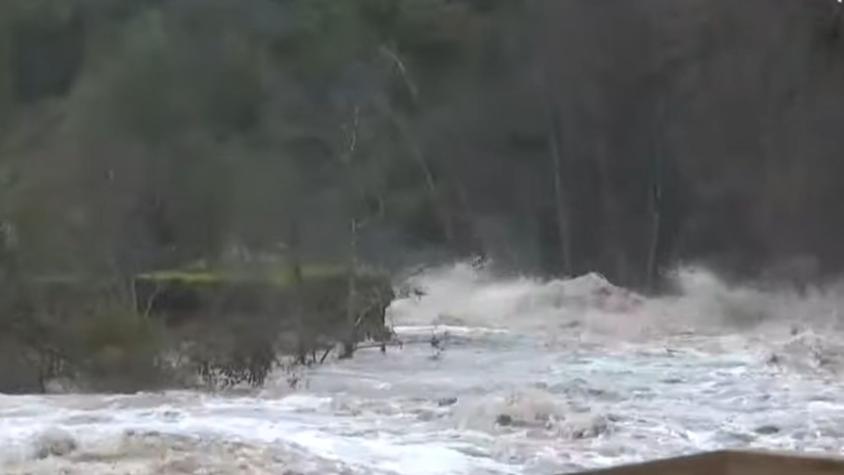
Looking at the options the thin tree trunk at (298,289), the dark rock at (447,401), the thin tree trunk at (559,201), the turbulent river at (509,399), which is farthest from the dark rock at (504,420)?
the thin tree trunk at (559,201)

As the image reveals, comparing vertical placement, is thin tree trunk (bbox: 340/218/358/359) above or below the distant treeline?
below

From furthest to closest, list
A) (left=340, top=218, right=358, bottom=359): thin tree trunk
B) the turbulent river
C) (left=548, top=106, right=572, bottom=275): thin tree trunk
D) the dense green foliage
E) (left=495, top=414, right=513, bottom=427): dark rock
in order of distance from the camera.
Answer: (left=548, top=106, right=572, bottom=275): thin tree trunk, (left=340, top=218, right=358, bottom=359): thin tree trunk, the dense green foliage, (left=495, top=414, right=513, bottom=427): dark rock, the turbulent river

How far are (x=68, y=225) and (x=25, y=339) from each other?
0.95ft

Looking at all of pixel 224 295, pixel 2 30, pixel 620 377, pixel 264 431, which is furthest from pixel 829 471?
pixel 2 30

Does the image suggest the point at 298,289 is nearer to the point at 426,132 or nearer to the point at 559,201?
the point at 426,132

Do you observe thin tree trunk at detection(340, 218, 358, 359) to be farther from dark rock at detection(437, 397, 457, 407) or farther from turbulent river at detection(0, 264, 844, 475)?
dark rock at detection(437, 397, 457, 407)

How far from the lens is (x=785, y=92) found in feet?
16.1

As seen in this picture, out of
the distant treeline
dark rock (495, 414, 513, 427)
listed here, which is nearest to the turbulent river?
dark rock (495, 414, 513, 427)

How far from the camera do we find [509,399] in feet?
12.7

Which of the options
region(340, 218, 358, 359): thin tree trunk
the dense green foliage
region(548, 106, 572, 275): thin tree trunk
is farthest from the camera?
region(548, 106, 572, 275): thin tree trunk

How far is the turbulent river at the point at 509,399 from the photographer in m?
3.45

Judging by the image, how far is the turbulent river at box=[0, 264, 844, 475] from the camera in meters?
3.45

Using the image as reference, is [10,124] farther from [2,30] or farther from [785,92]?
[785,92]

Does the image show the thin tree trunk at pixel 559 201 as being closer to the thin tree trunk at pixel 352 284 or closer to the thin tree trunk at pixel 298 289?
the thin tree trunk at pixel 352 284
